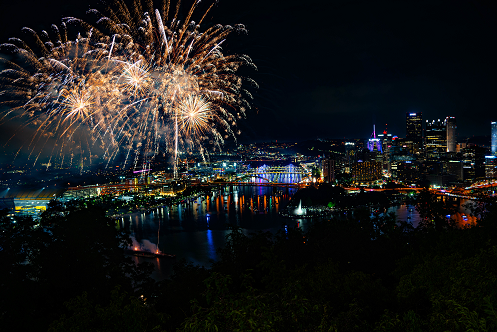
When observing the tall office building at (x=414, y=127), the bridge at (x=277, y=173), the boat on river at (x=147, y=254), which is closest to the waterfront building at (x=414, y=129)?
the tall office building at (x=414, y=127)

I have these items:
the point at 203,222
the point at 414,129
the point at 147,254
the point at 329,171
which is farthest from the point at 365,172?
the point at 147,254

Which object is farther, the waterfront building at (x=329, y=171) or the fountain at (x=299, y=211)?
the waterfront building at (x=329, y=171)

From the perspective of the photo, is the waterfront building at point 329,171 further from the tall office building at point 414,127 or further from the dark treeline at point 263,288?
the dark treeline at point 263,288

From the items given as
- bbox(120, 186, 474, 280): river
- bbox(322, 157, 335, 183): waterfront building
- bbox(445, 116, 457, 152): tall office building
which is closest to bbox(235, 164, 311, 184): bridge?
bbox(322, 157, 335, 183): waterfront building

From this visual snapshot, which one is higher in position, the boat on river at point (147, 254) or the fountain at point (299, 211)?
the boat on river at point (147, 254)

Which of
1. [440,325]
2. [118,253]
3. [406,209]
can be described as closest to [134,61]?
[118,253]

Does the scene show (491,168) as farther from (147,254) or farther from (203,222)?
(147,254)

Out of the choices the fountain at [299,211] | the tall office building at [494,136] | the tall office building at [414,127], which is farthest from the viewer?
the tall office building at [414,127]
